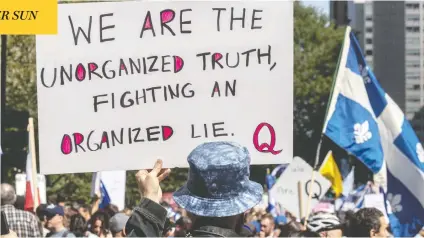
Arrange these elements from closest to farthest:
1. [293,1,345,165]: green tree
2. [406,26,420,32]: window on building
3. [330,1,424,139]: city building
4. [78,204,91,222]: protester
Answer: [78,204,91,222]: protester → [293,1,345,165]: green tree → [330,1,424,139]: city building → [406,26,420,32]: window on building

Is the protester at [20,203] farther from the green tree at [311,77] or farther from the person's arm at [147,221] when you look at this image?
the green tree at [311,77]

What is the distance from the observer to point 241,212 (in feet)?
12.2

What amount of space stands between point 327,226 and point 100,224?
2935mm

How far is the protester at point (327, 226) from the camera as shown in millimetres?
7738

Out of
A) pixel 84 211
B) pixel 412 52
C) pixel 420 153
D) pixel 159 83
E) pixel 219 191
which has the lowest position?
pixel 84 211

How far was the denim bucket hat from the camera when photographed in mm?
3703

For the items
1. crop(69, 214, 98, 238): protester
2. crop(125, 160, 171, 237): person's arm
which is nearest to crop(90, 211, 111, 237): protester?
crop(69, 214, 98, 238): protester

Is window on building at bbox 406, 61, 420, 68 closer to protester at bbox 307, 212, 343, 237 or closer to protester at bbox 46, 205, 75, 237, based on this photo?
protester at bbox 46, 205, 75, 237

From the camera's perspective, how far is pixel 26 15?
226 inches

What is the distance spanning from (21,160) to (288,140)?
9.43m

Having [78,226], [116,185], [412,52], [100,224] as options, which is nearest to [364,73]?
[100,224]

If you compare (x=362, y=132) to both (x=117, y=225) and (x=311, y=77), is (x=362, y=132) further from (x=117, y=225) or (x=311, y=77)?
(x=311, y=77)

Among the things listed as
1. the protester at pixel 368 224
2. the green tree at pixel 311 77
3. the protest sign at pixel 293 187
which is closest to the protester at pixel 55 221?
the protester at pixel 368 224

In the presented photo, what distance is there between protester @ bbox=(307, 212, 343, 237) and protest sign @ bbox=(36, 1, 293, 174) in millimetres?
2129
